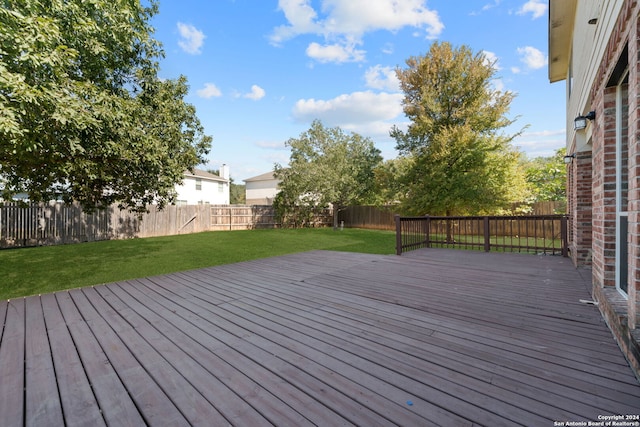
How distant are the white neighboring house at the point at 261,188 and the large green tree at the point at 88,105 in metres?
23.2

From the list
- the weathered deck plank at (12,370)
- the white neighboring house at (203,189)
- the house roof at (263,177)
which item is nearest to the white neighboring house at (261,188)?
the house roof at (263,177)

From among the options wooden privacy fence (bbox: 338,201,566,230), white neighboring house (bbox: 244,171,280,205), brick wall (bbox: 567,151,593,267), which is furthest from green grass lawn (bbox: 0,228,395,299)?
white neighboring house (bbox: 244,171,280,205)

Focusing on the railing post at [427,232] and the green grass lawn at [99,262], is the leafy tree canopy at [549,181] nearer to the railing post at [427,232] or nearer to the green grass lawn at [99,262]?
the railing post at [427,232]

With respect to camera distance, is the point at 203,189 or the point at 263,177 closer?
the point at 203,189

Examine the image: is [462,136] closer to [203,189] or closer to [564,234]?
[564,234]

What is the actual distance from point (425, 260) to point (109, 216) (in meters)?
11.8

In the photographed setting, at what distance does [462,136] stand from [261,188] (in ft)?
78.4

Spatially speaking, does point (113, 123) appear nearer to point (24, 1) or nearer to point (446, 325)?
point (24, 1)

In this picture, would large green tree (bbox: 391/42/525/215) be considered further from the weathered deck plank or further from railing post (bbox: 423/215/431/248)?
the weathered deck plank

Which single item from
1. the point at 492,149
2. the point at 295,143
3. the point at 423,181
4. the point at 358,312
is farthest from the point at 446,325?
the point at 295,143

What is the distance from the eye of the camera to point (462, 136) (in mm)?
10578

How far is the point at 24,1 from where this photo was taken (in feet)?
12.2

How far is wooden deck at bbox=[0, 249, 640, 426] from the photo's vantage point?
5.28 ft

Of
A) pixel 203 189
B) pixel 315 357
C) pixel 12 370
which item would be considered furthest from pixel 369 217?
pixel 12 370
